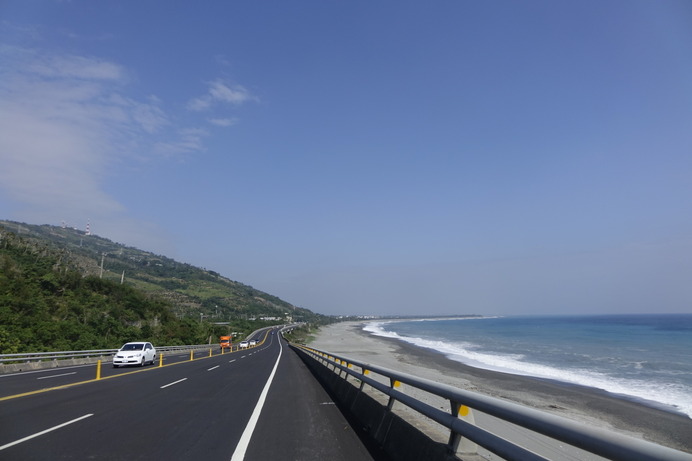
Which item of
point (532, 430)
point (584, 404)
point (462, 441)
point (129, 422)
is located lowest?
point (584, 404)

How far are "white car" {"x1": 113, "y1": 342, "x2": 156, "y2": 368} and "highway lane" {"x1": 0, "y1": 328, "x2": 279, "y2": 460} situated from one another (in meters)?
12.3

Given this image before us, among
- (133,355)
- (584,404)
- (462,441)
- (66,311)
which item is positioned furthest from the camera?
(66,311)

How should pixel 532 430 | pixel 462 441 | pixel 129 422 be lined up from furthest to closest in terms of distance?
1. pixel 129 422
2. pixel 462 441
3. pixel 532 430

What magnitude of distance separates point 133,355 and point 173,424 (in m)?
21.5

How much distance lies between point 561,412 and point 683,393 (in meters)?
12.7

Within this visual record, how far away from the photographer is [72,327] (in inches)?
1877

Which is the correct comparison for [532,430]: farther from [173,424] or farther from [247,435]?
[173,424]

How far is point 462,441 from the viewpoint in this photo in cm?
480

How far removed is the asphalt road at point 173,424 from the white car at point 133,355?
40.0 feet

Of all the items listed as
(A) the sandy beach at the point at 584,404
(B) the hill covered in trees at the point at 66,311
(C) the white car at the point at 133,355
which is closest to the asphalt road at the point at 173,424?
(A) the sandy beach at the point at 584,404

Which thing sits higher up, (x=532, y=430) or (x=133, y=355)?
(x=532, y=430)

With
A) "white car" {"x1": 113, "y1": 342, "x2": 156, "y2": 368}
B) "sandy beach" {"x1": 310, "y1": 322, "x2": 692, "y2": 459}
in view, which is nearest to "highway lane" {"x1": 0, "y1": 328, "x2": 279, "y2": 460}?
"sandy beach" {"x1": 310, "y1": 322, "x2": 692, "y2": 459}

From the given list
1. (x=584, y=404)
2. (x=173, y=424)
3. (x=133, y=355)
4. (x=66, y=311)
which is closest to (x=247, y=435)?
(x=173, y=424)

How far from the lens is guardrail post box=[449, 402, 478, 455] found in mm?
4766
